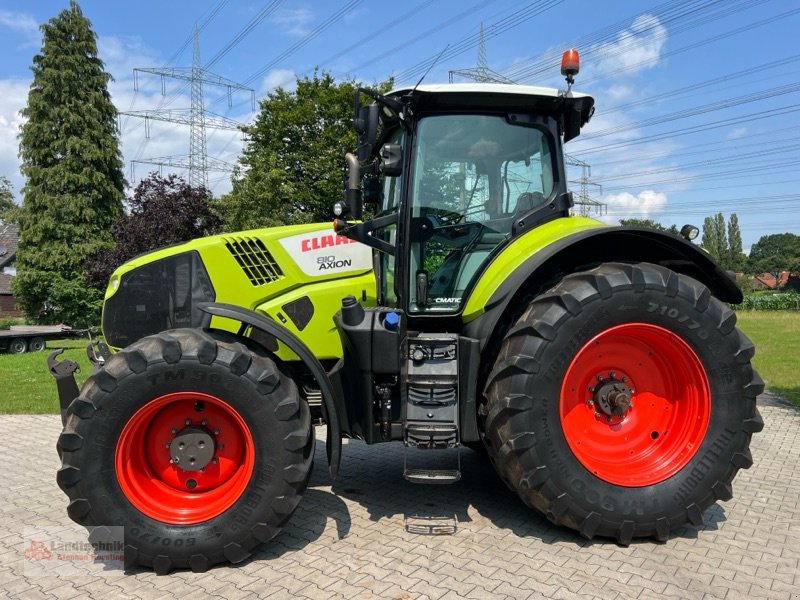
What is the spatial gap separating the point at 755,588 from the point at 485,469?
7.47 ft

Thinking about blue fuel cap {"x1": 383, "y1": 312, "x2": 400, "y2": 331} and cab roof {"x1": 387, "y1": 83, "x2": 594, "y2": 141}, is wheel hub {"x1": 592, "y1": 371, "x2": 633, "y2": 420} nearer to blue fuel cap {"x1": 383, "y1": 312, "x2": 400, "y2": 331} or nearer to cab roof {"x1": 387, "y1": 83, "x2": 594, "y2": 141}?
blue fuel cap {"x1": 383, "y1": 312, "x2": 400, "y2": 331}

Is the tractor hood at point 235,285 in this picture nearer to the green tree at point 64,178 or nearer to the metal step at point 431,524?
the metal step at point 431,524

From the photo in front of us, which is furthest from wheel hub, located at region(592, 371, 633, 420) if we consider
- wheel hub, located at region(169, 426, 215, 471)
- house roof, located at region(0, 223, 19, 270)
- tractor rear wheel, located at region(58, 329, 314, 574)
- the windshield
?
house roof, located at region(0, 223, 19, 270)

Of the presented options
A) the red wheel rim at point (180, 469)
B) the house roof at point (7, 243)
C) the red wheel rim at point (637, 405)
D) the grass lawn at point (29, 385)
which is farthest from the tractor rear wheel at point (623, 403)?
the house roof at point (7, 243)

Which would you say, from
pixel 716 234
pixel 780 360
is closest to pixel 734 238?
pixel 716 234

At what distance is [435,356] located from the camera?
374 cm

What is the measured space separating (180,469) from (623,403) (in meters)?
2.80

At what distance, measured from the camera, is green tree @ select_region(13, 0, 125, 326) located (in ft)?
85.7

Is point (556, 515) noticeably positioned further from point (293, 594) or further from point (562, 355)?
point (293, 594)

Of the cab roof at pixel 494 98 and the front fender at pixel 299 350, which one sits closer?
the front fender at pixel 299 350

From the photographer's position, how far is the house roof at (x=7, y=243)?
44.3m

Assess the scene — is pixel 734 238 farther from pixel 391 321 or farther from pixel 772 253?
pixel 391 321

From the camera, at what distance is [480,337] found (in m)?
3.72

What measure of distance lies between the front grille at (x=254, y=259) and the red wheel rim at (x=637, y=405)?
84.2 inches
